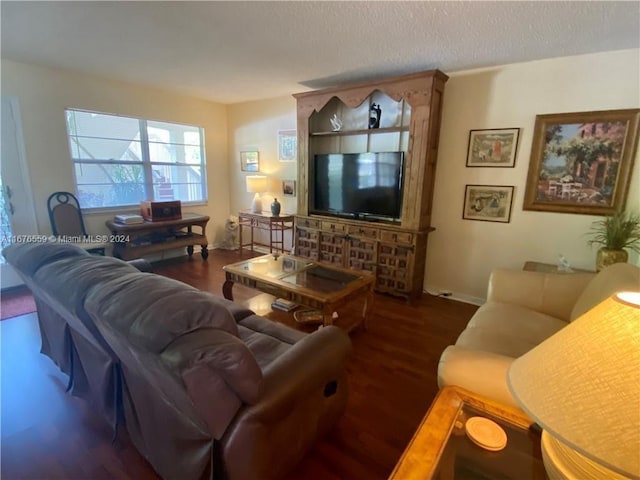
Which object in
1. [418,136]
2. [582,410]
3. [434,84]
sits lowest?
[582,410]

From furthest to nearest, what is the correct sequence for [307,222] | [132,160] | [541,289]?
[132,160] < [307,222] < [541,289]

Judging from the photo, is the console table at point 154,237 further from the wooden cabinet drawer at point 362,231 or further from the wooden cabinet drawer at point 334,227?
the wooden cabinet drawer at point 362,231

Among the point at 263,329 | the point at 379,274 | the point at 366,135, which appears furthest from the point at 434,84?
the point at 263,329

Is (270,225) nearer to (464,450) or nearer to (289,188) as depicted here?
(289,188)

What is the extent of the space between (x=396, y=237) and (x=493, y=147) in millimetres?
1267

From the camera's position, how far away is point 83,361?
170 centimetres

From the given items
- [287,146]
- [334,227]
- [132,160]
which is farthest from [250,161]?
[334,227]

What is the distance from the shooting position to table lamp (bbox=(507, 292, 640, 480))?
55 cm

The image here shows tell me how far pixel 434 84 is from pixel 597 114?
1.34 metres

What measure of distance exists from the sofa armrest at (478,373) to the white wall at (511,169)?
7.13 feet

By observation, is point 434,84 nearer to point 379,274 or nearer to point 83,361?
point 379,274

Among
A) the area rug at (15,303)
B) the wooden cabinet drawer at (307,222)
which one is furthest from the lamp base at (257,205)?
the area rug at (15,303)

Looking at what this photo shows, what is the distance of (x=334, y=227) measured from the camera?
12.6ft

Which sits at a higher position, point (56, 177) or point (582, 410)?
point (56, 177)
